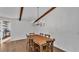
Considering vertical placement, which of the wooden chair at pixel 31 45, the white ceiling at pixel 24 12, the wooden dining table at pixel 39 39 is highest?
the white ceiling at pixel 24 12

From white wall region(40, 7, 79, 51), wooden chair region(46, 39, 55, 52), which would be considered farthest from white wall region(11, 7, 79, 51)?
wooden chair region(46, 39, 55, 52)

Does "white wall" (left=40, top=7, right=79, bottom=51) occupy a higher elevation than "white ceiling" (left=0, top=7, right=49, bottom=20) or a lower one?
lower

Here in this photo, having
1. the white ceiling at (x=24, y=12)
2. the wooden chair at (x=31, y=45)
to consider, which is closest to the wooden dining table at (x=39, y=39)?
the wooden chair at (x=31, y=45)

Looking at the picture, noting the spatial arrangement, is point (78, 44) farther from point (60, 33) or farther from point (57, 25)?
point (57, 25)

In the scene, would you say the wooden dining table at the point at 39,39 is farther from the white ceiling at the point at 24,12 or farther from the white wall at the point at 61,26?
the white ceiling at the point at 24,12

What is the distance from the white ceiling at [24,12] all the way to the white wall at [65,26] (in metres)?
0.18

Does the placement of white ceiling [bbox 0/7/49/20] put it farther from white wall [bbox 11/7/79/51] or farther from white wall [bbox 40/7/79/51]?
white wall [bbox 40/7/79/51]

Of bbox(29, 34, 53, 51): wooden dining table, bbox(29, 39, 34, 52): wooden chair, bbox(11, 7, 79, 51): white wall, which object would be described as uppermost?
bbox(11, 7, 79, 51): white wall

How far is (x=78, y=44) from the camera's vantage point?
2.24 metres

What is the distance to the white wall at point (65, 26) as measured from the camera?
2215 millimetres

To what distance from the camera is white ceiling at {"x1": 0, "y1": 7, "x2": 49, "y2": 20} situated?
2.20m

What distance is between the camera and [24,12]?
2232 millimetres

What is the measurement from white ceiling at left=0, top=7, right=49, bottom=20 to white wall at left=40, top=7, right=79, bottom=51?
181mm
